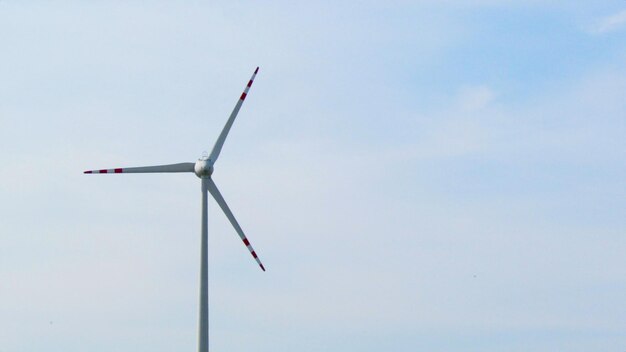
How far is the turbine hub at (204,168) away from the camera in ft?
282

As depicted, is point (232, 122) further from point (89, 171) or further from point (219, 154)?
point (89, 171)

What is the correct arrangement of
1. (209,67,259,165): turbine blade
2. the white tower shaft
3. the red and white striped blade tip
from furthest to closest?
1. (209,67,259,165): turbine blade
2. the red and white striped blade tip
3. the white tower shaft

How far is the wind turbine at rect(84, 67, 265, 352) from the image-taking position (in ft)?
268

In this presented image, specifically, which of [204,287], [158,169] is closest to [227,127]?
[158,169]

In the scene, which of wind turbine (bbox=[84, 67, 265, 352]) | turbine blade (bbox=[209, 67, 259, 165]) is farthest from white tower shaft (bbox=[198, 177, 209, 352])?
turbine blade (bbox=[209, 67, 259, 165])

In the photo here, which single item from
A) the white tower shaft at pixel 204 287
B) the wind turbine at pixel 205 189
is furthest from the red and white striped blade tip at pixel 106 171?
the white tower shaft at pixel 204 287

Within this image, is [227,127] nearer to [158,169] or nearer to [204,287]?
[158,169]

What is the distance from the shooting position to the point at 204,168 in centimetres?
8581

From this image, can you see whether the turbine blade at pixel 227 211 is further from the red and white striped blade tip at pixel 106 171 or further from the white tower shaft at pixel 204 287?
the red and white striped blade tip at pixel 106 171

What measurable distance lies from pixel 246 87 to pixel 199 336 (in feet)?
71.7

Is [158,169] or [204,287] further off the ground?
[158,169]

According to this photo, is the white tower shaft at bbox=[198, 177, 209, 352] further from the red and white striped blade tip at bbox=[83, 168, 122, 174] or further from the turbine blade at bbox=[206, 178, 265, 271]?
the red and white striped blade tip at bbox=[83, 168, 122, 174]

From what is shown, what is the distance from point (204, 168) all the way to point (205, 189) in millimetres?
1745

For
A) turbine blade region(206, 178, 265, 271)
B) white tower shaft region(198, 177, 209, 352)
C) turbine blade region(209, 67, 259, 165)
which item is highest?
turbine blade region(209, 67, 259, 165)
